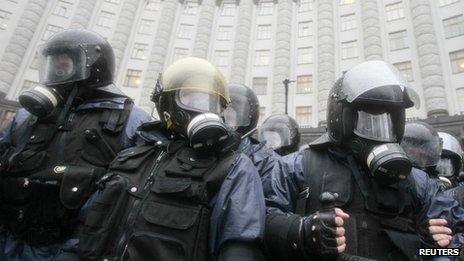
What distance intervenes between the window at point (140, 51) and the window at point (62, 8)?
677 cm

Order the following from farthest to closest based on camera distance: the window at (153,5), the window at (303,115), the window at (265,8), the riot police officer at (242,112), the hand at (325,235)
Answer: the window at (153,5) → the window at (265,8) → the window at (303,115) → the riot police officer at (242,112) → the hand at (325,235)

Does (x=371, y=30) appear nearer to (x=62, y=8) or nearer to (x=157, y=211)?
(x=62, y=8)

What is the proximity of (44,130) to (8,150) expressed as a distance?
0.37 metres

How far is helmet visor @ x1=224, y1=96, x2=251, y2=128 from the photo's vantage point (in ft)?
16.6

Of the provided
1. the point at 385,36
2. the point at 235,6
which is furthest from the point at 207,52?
the point at 385,36

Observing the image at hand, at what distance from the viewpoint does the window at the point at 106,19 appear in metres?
32.1

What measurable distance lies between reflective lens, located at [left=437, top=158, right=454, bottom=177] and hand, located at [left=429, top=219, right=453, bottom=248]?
4.52 m

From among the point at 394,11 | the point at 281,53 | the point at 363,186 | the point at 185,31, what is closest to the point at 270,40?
the point at 281,53

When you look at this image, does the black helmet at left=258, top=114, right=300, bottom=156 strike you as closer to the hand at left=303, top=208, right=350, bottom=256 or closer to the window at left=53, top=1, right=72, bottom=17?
the hand at left=303, top=208, right=350, bottom=256

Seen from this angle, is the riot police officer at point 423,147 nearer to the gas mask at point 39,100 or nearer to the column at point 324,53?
the gas mask at point 39,100

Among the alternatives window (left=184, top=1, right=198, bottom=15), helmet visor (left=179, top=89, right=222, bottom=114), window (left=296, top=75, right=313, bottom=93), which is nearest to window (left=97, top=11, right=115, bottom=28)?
window (left=184, top=1, right=198, bottom=15)

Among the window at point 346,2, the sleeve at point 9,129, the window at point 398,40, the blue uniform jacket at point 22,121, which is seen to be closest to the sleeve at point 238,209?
the blue uniform jacket at point 22,121

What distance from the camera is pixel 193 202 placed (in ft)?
7.07

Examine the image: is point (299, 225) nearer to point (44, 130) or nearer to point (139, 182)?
point (139, 182)
